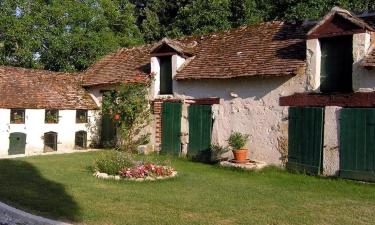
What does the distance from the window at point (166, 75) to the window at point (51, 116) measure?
5.09 metres

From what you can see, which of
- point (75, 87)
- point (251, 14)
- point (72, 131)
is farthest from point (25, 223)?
point (251, 14)

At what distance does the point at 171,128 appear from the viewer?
17.0m

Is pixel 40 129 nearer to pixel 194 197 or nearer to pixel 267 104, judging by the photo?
pixel 267 104

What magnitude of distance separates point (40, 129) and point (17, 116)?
44.3 inches

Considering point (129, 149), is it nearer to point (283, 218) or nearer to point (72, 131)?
point (72, 131)

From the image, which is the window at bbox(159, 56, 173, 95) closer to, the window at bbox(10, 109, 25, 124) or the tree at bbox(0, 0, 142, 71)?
the window at bbox(10, 109, 25, 124)

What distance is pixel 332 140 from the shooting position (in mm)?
12516

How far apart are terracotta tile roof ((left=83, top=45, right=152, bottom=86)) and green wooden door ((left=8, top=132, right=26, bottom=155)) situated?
13.5ft

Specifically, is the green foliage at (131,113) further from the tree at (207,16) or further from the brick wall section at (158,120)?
the tree at (207,16)

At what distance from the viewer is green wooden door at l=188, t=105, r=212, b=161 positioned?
51.6 ft

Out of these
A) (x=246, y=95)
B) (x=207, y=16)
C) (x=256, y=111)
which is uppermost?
(x=207, y=16)

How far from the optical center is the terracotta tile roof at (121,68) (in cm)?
1911

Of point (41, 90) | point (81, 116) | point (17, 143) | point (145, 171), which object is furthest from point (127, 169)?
point (41, 90)

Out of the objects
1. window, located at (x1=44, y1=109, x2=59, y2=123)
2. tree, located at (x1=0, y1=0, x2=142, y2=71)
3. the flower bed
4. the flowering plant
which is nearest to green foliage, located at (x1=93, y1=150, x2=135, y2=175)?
the flower bed
